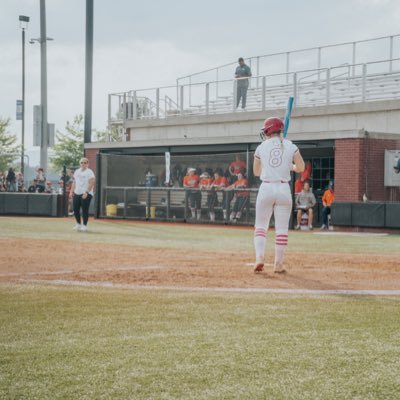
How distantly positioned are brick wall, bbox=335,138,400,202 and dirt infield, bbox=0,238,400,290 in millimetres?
9979

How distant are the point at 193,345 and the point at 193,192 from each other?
67.1 ft

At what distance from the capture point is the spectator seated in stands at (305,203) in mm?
23438

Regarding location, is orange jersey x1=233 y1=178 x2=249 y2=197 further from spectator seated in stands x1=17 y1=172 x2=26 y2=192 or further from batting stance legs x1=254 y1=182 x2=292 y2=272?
batting stance legs x1=254 y1=182 x2=292 y2=272

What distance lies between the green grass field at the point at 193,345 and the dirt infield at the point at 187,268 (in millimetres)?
959

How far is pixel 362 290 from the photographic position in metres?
8.41

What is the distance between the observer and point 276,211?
984 cm

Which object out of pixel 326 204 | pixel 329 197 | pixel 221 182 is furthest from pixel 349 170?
pixel 221 182

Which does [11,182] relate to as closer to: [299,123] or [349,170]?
[299,123]

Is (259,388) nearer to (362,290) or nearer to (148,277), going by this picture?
(362,290)

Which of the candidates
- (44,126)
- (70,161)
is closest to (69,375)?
(44,126)

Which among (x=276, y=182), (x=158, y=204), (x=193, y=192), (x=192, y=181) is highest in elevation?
(x=192, y=181)

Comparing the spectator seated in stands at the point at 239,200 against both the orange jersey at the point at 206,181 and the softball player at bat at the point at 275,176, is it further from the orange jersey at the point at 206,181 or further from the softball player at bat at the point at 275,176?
the softball player at bat at the point at 275,176

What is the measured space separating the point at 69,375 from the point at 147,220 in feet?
74.3

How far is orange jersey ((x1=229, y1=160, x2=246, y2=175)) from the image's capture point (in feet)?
83.1
